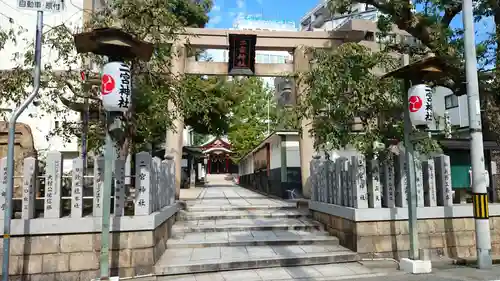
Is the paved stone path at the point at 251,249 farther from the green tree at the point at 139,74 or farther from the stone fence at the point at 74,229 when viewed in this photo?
the green tree at the point at 139,74

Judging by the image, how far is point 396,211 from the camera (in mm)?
7984

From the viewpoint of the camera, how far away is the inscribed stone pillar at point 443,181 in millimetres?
8406

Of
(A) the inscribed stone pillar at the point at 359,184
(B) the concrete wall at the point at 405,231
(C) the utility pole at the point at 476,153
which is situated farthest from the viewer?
(A) the inscribed stone pillar at the point at 359,184

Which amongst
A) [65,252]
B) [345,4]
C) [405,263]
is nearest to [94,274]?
[65,252]

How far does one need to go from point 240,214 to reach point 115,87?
6.05 metres

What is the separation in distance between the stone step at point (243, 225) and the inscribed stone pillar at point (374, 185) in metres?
1.95

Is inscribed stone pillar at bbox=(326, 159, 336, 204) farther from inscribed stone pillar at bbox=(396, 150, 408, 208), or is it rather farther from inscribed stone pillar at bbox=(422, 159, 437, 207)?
inscribed stone pillar at bbox=(422, 159, 437, 207)

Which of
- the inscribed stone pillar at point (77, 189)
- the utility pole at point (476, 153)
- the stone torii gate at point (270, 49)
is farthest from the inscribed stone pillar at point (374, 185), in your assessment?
the inscribed stone pillar at point (77, 189)

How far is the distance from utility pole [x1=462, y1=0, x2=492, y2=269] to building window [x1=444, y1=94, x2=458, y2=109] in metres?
16.1

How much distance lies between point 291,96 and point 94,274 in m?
9.97

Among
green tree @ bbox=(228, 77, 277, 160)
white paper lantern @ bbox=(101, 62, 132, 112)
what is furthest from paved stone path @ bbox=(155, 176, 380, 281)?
green tree @ bbox=(228, 77, 277, 160)

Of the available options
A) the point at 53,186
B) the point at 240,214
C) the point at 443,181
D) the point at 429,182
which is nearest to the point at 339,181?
the point at 429,182

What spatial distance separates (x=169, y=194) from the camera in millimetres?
9883

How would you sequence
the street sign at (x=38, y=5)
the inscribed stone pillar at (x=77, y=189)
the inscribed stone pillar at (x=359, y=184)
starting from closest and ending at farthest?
the street sign at (x=38, y=5), the inscribed stone pillar at (x=77, y=189), the inscribed stone pillar at (x=359, y=184)
